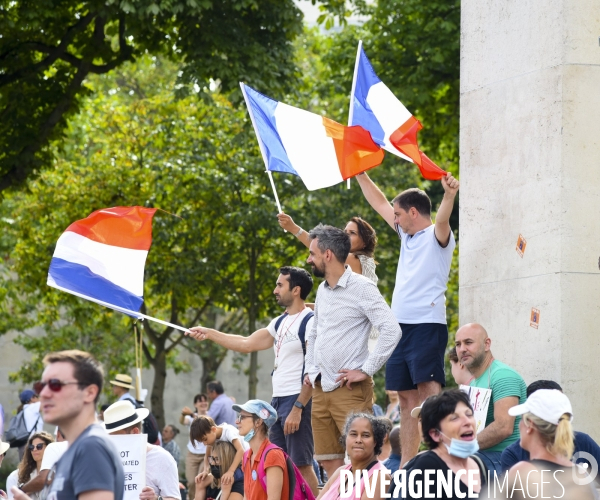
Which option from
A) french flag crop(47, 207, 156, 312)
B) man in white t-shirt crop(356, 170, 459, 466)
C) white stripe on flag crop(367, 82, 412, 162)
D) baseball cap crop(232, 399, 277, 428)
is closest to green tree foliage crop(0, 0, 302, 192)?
white stripe on flag crop(367, 82, 412, 162)

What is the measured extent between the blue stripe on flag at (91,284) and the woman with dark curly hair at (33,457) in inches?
82.2

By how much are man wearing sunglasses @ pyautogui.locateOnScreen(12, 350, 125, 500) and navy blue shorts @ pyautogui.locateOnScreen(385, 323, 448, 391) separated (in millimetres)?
3462

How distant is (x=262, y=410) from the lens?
8.55 m

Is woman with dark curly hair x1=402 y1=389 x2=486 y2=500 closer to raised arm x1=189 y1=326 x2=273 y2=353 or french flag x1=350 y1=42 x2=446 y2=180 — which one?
french flag x1=350 y1=42 x2=446 y2=180

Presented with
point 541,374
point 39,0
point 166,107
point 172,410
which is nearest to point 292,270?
point 541,374

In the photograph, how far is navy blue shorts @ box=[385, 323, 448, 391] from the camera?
8.11 metres

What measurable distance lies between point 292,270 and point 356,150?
1.14 meters

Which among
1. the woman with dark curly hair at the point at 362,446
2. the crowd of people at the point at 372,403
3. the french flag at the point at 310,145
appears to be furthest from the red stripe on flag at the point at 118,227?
the woman with dark curly hair at the point at 362,446

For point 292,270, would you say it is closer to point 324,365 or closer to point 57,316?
point 324,365

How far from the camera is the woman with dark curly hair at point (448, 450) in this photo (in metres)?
5.87

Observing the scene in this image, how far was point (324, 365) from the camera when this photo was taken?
8.41 meters

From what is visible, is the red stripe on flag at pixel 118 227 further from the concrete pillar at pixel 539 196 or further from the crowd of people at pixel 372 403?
the concrete pillar at pixel 539 196

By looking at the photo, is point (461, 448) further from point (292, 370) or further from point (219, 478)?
point (219, 478)

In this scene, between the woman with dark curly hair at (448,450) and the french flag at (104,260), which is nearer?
the woman with dark curly hair at (448,450)
